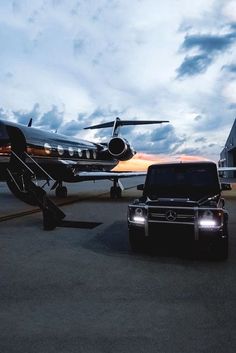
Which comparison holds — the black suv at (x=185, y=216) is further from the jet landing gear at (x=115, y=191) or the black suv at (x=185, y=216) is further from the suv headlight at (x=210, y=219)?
the jet landing gear at (x=115, y=191)

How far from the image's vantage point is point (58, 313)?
3.93 metres

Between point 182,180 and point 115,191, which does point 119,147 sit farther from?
point 182,180

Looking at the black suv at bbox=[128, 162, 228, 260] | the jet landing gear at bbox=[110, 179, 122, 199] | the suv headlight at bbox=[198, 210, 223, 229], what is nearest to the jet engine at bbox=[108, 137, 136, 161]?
the jet landing gear at bbox=[110, 179, 122, 199]

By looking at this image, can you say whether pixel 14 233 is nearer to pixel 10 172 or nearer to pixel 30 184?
pixel 30 184

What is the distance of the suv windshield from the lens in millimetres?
7176

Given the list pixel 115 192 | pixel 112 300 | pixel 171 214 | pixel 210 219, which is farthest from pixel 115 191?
pixel 112 300

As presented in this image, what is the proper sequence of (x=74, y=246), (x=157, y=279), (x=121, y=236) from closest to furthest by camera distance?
(x=157, y=279) < (x=74, y=246) < (x=121, y=236)

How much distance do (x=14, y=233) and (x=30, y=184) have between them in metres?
2.54

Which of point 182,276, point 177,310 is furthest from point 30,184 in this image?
point 177,310

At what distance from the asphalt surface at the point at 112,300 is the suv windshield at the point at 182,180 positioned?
137 cm

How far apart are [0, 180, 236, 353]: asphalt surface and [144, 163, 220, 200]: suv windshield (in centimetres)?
137

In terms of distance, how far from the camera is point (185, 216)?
6047 millimetres

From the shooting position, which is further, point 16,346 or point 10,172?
point 10,172

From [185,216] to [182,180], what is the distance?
1685mm
